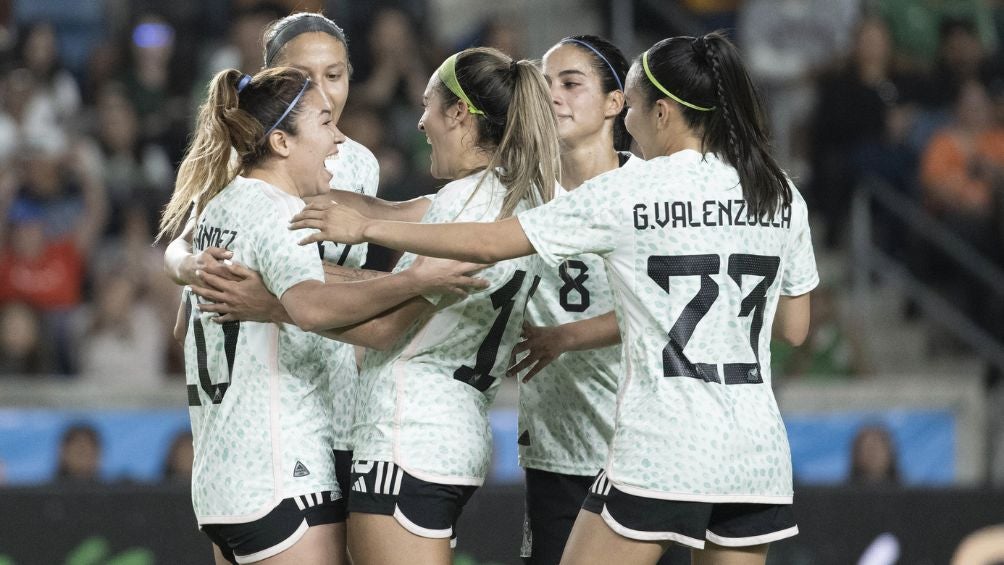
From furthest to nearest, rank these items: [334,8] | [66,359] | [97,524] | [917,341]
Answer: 1. [334,8]
2. [917,341]
3. [66,359]
4. [97,524]

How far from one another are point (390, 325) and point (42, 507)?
3.41 metres

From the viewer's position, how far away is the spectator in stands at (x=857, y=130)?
30.1ft

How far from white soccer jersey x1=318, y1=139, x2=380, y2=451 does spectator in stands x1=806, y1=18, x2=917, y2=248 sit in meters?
5.44

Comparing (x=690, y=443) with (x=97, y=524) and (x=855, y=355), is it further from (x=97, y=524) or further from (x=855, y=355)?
(x=855, y=355)

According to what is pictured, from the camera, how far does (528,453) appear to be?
4219 millimetres

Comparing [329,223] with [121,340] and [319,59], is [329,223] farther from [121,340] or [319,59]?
[121,340]

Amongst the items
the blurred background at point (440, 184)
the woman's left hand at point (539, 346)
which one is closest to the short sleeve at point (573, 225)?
the woman's left hand at point (539, 346)

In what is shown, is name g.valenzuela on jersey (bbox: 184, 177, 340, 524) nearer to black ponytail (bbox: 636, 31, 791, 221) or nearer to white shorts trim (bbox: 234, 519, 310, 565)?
white shorts trim (bbox: 234, 519, 310, 565)

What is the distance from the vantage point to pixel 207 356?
11.7ft

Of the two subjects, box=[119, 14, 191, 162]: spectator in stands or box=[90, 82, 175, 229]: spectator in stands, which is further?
box=[119, 14, 191, 162]: spectator in stands

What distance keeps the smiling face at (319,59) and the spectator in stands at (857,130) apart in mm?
5447

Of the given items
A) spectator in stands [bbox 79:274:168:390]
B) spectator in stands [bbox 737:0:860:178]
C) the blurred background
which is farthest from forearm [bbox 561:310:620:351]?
spectator in stands [bbox 737:0:860:178]

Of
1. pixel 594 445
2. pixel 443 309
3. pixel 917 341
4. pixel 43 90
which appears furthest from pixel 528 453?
pixel 43 90

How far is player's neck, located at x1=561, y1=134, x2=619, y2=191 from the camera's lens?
4316 millimetres
